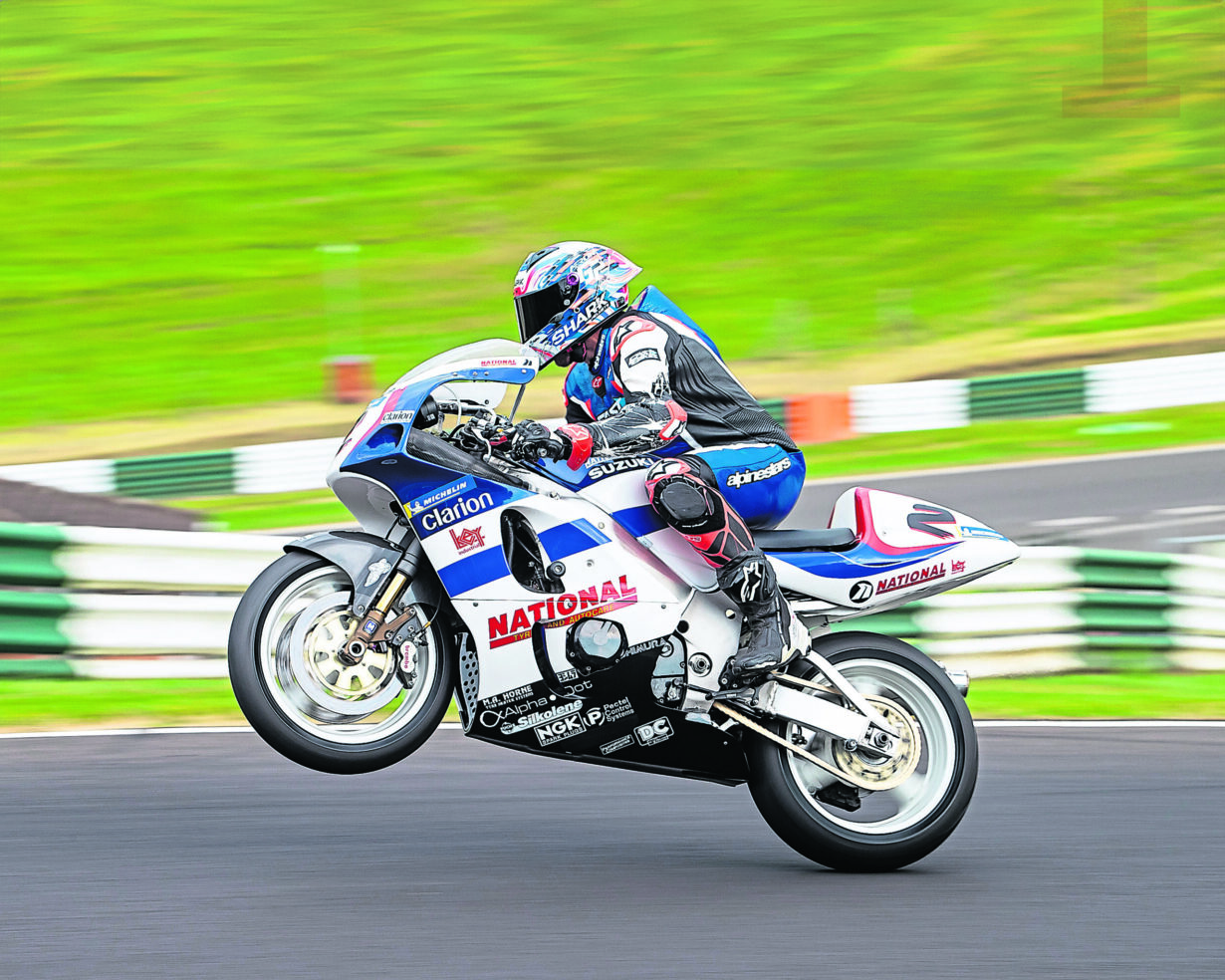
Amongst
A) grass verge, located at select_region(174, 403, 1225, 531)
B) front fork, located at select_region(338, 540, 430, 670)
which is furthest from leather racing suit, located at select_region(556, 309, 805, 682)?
grass verge, located at select_region(174, 403, 1225, 531)

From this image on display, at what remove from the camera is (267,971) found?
3967 mm

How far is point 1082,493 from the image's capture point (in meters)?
14.3

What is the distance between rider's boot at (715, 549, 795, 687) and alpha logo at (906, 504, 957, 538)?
583mm

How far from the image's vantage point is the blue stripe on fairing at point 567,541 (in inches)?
197

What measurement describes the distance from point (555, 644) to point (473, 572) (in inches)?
13.5

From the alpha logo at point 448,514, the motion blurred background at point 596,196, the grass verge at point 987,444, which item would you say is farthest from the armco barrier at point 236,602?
the motion blurred background at point 596,196

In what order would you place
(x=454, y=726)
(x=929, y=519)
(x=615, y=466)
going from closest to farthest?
(x=615, y=466), (x=929, y=519), (x=454, y=726)

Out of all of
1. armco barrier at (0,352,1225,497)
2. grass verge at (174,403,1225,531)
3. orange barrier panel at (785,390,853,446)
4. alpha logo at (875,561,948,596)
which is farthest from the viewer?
armco barrier at (0,352,1225,497)

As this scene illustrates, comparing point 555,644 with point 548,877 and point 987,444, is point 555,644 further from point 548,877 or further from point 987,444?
point 987,444

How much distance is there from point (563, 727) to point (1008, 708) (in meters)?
3.98

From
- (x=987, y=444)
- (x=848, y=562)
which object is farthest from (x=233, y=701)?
(x=987, y=444)

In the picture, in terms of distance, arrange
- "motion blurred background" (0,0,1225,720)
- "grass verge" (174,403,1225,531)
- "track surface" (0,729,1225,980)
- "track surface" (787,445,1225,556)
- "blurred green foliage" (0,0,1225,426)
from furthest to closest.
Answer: "blurred green foliage" (0,0,1225,426) → "motion blurred background" (0,0,1225,720) → "grass verge" (174,403,1225,531) → "track surface" (787,445,1225,556) → "track surface" (0,729,1225,980)

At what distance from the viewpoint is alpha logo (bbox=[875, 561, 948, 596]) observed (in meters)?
5.21

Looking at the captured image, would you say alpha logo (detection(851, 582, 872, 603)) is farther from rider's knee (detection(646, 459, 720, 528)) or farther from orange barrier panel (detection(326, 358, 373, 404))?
orange barrier panel (detection(326, 358, 373, 404))
